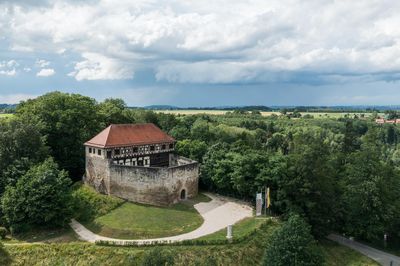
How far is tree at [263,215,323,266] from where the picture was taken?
1116 inches

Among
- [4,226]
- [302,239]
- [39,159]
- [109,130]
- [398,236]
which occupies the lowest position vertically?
[398,236]

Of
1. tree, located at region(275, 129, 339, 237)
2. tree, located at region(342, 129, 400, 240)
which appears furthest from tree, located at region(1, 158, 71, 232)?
tree, located at region(342, 129, 400, 240)

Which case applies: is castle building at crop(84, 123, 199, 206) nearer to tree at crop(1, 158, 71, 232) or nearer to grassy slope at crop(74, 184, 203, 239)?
grassy slope at crop(74, 184, 203, 239)

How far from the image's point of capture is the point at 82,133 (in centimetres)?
5334

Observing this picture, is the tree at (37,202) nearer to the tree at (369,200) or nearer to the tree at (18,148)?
the tree at (18,148)

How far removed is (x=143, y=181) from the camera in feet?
144

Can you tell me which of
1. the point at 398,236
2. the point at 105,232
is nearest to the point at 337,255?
the point at 398,236

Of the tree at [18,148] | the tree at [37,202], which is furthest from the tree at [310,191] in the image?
the tree at [18,148]

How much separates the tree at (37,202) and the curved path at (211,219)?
99.0 inches

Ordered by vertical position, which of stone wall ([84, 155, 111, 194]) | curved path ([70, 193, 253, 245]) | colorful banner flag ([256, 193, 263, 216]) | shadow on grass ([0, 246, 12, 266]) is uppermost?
stone wall ([84, 155, 111, 194])

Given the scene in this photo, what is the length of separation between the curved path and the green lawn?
2.33ft

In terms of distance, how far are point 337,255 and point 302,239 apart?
1356 cm

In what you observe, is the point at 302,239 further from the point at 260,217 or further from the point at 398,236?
the point at 398,236

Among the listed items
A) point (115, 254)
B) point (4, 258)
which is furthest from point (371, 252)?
point (4, 258)
